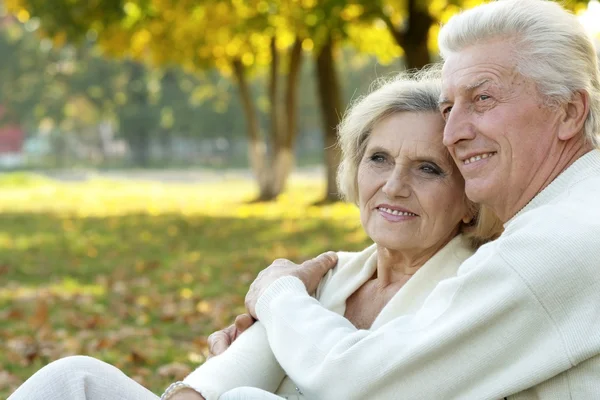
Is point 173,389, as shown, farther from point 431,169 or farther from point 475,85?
point 475,85

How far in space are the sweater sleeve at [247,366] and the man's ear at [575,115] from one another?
1.17 m

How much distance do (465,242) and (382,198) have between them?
0.31 metres

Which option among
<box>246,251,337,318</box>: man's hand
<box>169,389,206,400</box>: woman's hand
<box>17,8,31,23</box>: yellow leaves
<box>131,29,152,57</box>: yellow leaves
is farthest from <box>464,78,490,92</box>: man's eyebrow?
<box>131,29,152,57</box>: yellow leaves

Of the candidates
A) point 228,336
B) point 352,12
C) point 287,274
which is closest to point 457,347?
point 287,274

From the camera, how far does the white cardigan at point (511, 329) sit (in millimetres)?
2150

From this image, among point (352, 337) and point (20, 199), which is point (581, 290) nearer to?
point (352, 337)

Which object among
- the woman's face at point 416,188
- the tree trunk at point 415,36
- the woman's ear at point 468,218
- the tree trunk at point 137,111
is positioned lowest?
the tree trunk at point 137,111

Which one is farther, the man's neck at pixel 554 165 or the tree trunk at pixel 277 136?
the tree trunk at pixel 277 136

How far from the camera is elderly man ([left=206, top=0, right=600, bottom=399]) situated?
7.07 feet

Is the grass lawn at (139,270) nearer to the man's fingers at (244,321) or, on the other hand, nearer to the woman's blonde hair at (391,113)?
the man's fingers at (244,321)

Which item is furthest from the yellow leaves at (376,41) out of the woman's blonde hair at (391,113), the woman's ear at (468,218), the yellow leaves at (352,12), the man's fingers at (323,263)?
the woman's ear at (468,218)

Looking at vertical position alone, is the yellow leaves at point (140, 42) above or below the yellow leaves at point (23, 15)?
below

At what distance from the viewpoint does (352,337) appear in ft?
8.11

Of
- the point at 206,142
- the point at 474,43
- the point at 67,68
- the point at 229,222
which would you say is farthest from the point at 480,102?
the point at 206,142
